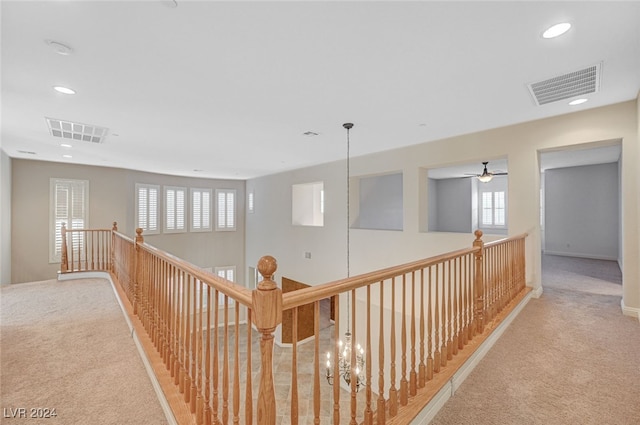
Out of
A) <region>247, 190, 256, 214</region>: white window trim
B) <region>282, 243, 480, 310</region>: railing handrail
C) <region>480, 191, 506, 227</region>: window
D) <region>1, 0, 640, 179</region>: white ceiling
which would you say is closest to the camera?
<region>282, 243, 480, 310</region>: railing handrail

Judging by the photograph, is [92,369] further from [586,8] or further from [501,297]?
[586,8]

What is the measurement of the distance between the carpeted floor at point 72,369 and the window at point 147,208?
4593mm

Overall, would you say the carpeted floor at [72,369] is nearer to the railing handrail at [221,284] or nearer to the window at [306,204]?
the railing handrail at [221,284]

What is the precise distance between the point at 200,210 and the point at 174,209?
32.9 inches

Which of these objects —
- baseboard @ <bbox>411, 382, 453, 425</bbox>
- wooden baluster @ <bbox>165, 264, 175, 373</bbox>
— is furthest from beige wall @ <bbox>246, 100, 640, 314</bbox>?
wooden baluster @ <bbox>165, 264, 175, 373</bbox>

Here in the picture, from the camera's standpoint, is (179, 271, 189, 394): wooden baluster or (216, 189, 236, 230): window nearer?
(179, 271, 189, 394): wooden baluster

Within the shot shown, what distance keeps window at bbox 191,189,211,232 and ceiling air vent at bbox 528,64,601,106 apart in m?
9.43

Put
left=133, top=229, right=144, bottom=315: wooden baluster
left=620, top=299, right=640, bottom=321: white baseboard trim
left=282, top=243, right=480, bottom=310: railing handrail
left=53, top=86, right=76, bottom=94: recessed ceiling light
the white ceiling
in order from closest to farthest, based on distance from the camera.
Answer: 1. left=282, top=243, right=480, bottom=310: railing handrail
2. the white ceiling
3. left=53, top=86, right=76, bottom=94: recessed ceiling light
4. left=133, top=229, right=144, bottom=315: wooden baluster
5. left=620, top=299, right=640, bottom=321: white baseboard trim

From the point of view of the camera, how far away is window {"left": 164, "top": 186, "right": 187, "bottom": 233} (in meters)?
9.24

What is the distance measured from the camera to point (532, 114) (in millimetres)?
3830

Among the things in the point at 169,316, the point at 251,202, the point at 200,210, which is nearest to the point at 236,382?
the point at 169,316

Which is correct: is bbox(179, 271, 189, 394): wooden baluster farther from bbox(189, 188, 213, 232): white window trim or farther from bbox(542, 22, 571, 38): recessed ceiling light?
bbox(189, 188, 213, 232): white window trim

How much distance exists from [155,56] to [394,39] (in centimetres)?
196

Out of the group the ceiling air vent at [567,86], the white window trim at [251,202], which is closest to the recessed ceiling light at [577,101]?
the ceiling air vent at [567,86]
